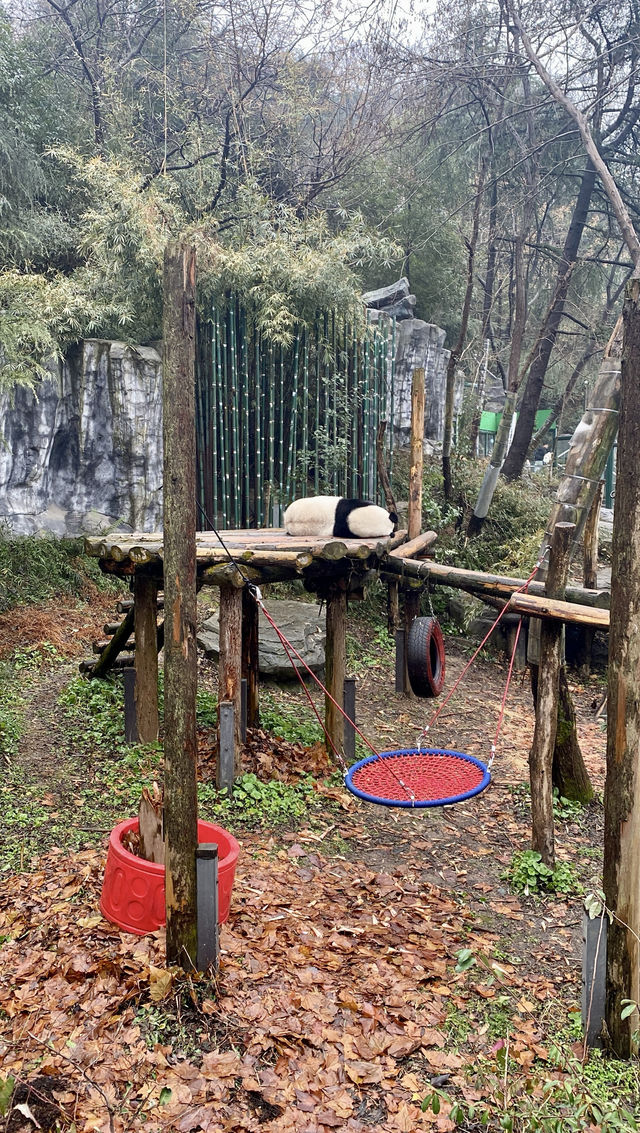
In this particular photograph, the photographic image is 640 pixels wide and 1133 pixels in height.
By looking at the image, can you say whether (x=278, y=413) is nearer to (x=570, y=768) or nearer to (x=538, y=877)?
(x=570, y=768)

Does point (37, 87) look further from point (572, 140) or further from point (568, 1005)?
point (568, 1005)

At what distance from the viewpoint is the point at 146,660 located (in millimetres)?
5945

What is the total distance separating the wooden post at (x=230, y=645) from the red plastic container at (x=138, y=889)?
1.81m

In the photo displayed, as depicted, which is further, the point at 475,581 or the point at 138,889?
the point at 475,581

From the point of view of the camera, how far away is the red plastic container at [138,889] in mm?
3422

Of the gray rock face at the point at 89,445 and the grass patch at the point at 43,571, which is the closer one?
the grass patch at the point at 43,571

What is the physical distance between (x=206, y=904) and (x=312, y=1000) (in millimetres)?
605

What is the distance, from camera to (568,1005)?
3.45 m

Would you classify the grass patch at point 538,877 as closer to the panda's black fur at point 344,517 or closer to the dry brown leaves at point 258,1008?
the dry brown leaves at point 258,1008

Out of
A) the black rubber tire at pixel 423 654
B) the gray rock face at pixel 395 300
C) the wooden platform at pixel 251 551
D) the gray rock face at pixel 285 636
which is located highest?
the gray rock face at pixel 395 300

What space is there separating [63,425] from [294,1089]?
814cm

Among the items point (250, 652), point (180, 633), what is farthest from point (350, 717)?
point (180, 633)

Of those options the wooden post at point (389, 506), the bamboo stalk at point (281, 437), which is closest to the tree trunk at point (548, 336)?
the wooden post at point (389, 506)

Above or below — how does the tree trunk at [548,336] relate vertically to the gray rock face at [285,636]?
above
